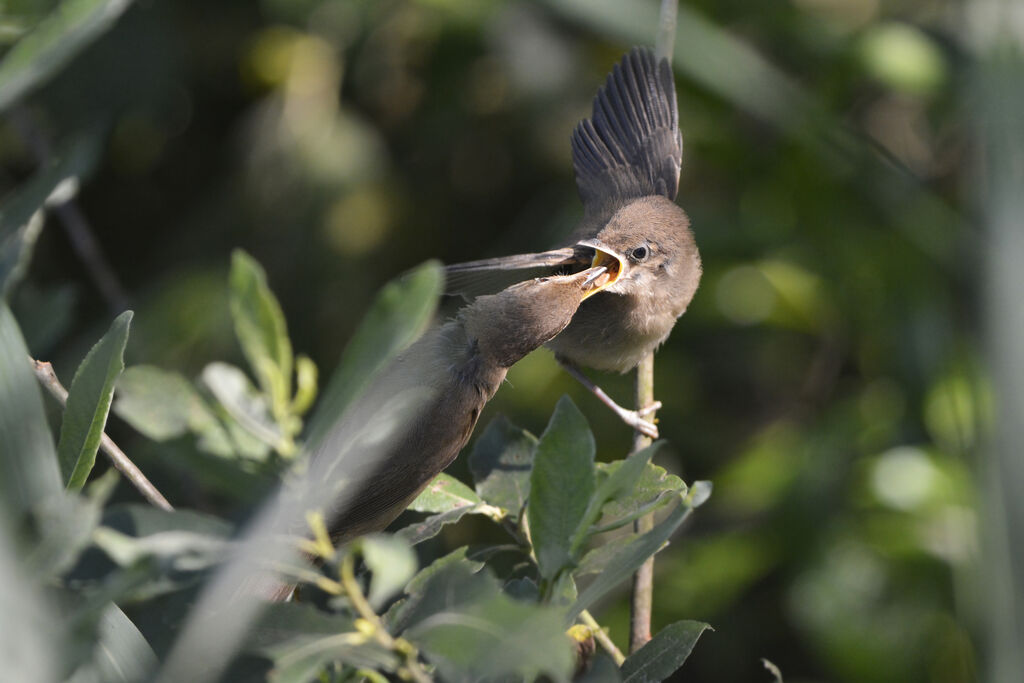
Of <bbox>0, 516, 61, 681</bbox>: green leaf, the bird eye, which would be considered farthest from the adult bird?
<bbox>0, 516, 61, 681</bbox>: green leaf

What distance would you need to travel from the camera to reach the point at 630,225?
2.18 m

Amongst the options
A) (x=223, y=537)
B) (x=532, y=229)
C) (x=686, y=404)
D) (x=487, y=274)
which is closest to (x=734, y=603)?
(x=686, y=404)

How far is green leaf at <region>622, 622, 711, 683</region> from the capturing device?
3.07 feet

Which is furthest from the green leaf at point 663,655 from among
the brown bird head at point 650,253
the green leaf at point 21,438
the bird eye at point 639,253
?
the bird eye at point 639,253

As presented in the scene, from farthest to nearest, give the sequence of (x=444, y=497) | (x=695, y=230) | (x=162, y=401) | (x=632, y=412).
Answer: (x=695, y=230) → (x=632, y=412) → (x=444, y=497) → (x=162, y=401)

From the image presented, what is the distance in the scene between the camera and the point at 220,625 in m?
0.73

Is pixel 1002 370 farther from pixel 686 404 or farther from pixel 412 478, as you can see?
pixel 686 404

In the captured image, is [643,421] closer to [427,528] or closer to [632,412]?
[632,412]

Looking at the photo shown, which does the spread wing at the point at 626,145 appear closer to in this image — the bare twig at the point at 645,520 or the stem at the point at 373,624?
the bare twig at the point at 645,520

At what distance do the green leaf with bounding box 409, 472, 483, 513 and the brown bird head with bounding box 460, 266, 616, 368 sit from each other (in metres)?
0.39

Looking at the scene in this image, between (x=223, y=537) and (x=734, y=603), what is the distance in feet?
8.15

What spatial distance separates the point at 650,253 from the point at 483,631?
1639 mm

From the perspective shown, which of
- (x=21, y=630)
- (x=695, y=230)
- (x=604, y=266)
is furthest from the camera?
(x=695, y=230)

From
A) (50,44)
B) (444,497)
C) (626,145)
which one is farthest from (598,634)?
(626,145)
